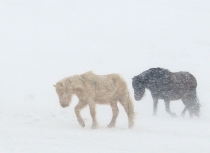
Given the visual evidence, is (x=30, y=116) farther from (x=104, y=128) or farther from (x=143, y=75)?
(x=143, y=75)

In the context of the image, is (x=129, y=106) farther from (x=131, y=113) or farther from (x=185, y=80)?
(x=185, y=80)

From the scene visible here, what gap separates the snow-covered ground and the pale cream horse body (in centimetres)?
56

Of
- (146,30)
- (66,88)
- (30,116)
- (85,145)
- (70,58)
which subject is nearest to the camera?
(85,145)

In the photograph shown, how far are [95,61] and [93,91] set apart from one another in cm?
1352

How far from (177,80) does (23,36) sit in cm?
1594

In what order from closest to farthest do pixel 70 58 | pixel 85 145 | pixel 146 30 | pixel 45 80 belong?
pixel 85 145
pixel 45 80
pixel 70 58
pixel 146 30

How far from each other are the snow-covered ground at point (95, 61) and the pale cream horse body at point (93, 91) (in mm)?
559

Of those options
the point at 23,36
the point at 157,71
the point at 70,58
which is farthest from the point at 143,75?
the point at 23,36

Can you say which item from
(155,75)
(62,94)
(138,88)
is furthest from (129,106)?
(155,75)

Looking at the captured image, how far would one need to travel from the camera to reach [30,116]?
1229 centimetres

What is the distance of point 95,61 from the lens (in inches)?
957

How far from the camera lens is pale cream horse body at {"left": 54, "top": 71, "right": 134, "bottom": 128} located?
1054 cm

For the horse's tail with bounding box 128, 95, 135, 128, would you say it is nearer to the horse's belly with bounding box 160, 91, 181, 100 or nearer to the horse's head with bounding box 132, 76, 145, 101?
the horse's head with bounding box 132, 76, 145, 101

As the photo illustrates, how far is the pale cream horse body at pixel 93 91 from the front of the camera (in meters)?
10.5
